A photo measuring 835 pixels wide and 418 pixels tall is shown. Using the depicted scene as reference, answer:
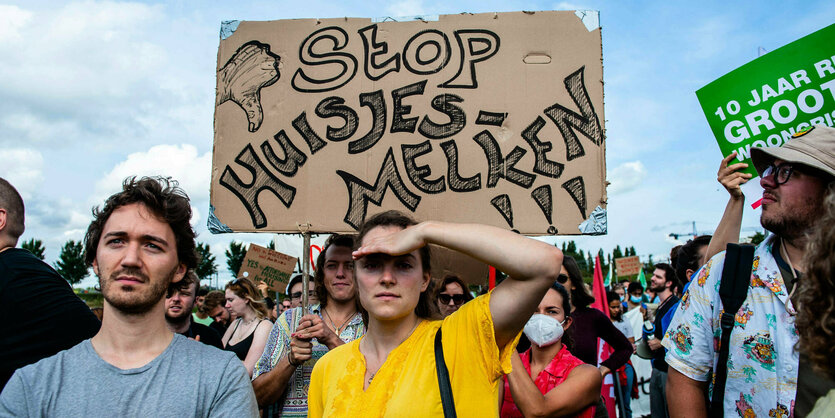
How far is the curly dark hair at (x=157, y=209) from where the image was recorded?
2137mm

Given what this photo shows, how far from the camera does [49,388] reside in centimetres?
174

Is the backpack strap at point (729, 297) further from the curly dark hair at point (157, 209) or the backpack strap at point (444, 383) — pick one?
the curly dark hair at point (157, 209)

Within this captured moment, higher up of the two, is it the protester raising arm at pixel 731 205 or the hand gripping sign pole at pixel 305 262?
the protester raising arm at pixel 731 205

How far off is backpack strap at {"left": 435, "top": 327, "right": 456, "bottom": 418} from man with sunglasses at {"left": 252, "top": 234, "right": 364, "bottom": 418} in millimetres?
1222

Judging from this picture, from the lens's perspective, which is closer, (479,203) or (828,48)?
(828,48)

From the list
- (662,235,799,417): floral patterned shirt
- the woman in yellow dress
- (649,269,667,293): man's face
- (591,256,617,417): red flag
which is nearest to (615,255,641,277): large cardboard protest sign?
(591,256,617,417): red flag

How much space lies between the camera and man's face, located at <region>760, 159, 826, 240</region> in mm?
2105

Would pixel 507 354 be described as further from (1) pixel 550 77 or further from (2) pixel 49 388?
(1) pixel 550 77

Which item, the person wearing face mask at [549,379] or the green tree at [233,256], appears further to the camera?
the green tree at [233,256]

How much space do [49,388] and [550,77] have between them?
2759 mm

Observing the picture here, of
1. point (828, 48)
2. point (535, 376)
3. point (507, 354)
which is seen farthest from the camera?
point (535, 376)

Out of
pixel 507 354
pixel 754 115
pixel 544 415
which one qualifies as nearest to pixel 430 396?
pixel 507 354

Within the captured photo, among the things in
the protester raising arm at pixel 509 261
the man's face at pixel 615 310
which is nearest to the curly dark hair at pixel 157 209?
the protester raising arm at pixel 509 261

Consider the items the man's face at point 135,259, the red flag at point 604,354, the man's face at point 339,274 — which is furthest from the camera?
the red flag at point 604,354
